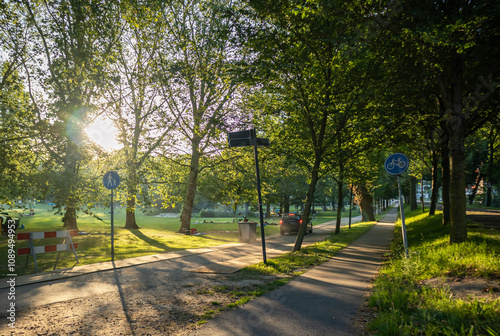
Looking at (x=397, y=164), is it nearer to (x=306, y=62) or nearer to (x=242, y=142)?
(x=306, y=62)

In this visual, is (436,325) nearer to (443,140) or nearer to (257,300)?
(257,300)

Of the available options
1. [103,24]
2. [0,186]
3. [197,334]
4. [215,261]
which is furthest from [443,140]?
Answer: [0,186]

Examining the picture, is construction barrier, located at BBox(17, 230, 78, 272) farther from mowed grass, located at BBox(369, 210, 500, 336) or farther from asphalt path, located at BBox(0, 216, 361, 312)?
mowed grass, located at BBox(369, 210, 500, 336)

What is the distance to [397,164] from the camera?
8297 millimetres

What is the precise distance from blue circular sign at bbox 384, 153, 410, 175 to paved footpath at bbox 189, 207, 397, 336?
3121 millimetres

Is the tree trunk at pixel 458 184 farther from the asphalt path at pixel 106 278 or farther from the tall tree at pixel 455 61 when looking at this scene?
the asphalt path at pixel 106 278

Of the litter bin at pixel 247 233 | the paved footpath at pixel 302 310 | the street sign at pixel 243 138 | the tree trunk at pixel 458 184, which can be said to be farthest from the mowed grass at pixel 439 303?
the litter bin at pixel 247 233

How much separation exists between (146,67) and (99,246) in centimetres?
1012

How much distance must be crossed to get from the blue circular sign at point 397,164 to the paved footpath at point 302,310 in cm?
312

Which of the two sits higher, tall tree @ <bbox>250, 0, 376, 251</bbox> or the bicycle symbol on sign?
tall tree @ <bbox>250, 0, 376, 251</bbox>

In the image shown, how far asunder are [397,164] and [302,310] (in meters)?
5.59

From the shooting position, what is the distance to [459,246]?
730cm

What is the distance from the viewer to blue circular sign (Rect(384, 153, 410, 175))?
816 centimetres

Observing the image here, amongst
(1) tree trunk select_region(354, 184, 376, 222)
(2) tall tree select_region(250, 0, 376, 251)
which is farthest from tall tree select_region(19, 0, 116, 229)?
(1) tree trunk select_region(354, 184, 376, 222)
